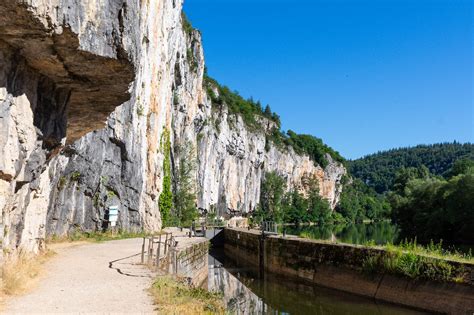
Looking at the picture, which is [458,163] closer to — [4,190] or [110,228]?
[110,228]

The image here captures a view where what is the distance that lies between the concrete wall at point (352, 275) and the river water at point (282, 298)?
0.39 m

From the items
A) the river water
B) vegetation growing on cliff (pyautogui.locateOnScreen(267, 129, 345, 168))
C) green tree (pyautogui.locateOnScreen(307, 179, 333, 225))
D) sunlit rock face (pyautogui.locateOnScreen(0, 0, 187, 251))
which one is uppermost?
vegetation growing on cliff (pyautogui.locateOnScreen(267, 129, 345, 168))

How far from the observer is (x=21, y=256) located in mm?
11070

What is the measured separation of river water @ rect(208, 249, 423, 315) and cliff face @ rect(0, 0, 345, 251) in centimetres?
645

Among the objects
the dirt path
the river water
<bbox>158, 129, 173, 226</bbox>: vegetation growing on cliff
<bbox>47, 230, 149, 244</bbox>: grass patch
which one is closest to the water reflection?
the river water

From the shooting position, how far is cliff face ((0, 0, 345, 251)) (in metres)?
7.77

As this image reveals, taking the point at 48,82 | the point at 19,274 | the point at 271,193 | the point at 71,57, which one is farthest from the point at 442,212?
the point at 271,193

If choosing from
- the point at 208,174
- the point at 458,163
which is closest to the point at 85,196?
the point at 208,174

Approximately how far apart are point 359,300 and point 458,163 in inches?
1681

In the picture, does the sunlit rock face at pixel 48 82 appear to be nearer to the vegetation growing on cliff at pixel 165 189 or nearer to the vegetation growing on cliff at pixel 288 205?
the vegetation growing on cliff at pixel 165 189

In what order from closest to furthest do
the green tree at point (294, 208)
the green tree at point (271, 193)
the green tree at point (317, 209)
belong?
the green tree at point (271, 193) < the green tree at point (294, 208) < the green tree at point (317, 209)

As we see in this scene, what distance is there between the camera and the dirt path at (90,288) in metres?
7.81

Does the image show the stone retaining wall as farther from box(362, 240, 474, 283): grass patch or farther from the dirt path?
box(362, 240, 474, 283): grass patch

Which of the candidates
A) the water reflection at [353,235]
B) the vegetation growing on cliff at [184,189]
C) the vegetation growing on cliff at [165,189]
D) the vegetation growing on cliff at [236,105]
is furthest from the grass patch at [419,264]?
the vegetation growing on cliff at [236,105]
